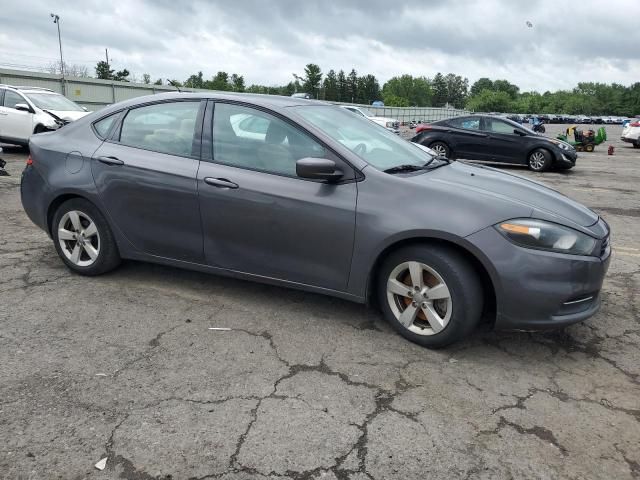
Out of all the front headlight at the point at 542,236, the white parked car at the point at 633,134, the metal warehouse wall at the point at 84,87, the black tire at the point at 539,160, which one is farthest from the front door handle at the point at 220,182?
the white parked car at the point at 633,134

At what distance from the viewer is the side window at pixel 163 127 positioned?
12.9 feet

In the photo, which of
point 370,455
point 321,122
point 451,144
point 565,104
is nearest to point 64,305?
point 321,122

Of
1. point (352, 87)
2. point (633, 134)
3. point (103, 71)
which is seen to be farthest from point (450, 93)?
point (633, 134)

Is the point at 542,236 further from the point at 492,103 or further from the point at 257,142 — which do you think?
the point at 492,103

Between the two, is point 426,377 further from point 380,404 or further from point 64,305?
point 64,305

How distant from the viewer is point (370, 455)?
2.39 meters

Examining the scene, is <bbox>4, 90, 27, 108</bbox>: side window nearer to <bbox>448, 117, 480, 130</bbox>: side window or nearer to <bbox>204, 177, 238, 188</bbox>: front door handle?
<bbox>448, 117, 480, 130</bbox>: side window

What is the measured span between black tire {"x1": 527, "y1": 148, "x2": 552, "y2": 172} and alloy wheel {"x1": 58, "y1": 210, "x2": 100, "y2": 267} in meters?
12.0

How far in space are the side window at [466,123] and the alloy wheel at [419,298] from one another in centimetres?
1205

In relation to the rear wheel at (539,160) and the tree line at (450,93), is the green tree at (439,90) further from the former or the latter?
the rear wheel at (539,160)

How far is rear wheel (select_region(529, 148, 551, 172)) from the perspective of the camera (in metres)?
13.5

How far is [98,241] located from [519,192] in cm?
→ 315

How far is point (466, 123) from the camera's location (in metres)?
14.6

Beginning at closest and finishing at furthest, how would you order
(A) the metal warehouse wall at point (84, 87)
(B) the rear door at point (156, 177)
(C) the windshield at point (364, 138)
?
(C) the windshield at point (364, 138)
(B) the rear door at point (156, 177)
(A) the metal warehouse wall at point (84, 87)
